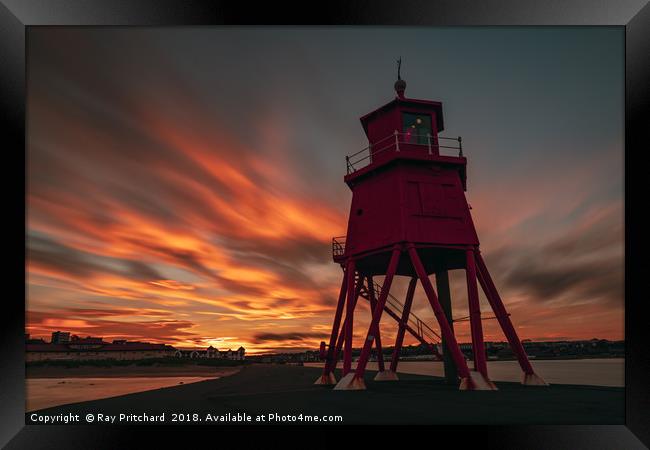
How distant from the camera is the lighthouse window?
74.8 feet

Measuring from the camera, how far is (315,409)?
15609 mm

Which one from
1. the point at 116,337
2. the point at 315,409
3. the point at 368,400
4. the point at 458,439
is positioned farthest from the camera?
the point at 116,337

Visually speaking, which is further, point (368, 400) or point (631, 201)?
point (368, 400)

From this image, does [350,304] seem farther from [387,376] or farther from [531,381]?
[531,381]

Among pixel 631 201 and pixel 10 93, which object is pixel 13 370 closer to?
pixel 10 93

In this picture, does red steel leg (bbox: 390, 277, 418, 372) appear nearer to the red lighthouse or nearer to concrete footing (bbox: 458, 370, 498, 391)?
the red lighthouse

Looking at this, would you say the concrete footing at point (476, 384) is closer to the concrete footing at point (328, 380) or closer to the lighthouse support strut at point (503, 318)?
the lighthouse support strut at point (503, 318)

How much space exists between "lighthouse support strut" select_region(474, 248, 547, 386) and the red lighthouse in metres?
0.04

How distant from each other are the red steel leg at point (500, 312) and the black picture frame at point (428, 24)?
6955 millimetres

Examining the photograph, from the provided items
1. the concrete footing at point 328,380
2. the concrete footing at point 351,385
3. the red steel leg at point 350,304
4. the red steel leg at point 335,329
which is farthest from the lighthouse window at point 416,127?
the concrete footing at point 328,380

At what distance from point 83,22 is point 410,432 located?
47.7ft

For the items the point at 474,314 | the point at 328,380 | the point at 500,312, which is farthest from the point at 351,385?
the point at 500,312


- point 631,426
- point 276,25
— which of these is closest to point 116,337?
point 276,25

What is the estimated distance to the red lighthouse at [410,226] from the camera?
65.8 ft
